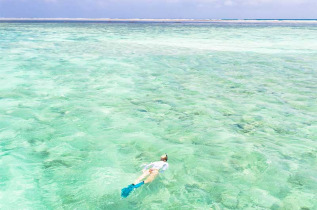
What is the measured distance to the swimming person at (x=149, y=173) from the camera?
584 cm

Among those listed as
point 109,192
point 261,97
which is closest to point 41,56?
point 261,97

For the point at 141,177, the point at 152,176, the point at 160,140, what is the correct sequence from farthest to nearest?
the point at 160,140, the point at 152,176, the point at 141,177

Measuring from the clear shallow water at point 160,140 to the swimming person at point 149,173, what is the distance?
0.16 meters

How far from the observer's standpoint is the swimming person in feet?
19.2

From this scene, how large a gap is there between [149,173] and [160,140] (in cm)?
201

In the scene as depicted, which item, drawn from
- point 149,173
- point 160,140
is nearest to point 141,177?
point 149,173

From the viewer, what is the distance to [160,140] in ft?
27.1

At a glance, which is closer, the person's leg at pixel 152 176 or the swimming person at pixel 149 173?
the swimming person at pixel 149 173

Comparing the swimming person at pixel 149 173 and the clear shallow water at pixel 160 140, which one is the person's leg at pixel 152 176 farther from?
the clear shallow water at pixel 160 140

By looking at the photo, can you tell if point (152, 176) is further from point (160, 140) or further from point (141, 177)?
point (160, 140)

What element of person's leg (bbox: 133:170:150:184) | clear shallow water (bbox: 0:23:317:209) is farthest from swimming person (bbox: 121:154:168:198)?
clear shallow water (bbox: 0:23:317:209)

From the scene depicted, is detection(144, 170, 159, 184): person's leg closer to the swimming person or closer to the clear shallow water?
the swimming person

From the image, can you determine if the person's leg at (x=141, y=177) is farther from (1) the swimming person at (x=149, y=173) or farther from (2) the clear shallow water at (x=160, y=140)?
(2) the clear shallow water at (x=160, y=140)

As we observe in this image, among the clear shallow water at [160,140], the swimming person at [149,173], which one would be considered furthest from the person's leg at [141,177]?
the clear shallow water at [160,140]
